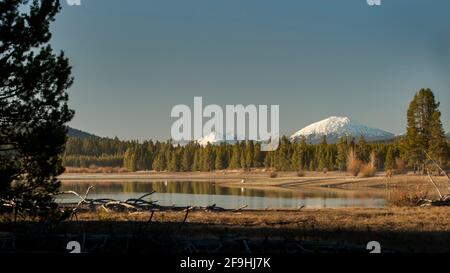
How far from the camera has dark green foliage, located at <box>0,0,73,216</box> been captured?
14312 mm

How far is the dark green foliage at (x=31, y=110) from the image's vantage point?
Result: 14312 mm

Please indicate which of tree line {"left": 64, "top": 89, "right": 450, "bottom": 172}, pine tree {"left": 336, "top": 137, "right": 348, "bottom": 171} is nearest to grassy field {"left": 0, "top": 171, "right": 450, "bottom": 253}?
tree line {"left": 64, "top": 89, "right": 450, "bottom": 172}

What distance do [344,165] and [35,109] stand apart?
4123 inches

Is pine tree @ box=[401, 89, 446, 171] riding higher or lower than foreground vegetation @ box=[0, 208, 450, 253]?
higher

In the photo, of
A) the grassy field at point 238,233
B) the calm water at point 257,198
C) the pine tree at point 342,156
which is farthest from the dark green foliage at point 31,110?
the pine tree at point 342,156

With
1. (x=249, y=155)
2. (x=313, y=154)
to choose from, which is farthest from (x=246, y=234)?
(x=249, y=155)

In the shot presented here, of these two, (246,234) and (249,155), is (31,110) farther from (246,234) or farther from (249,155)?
(249,155)

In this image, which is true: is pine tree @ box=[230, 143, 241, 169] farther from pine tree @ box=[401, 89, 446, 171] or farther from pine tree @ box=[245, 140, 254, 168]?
pine tree @ box=[401, 89, 446, 171]

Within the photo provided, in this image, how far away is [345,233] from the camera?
16.7 metres

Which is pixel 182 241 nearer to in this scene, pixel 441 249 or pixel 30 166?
pixel 30 166

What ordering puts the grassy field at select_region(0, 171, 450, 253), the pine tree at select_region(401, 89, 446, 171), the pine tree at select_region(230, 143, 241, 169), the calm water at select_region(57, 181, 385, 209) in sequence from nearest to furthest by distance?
the grassy field at select_region(0, 171, 450, 253) < the calm water at select_region(57, 181, 385, 209) < the pine tree at select_region(401, 89, 446, 171) < the pine tree at select_region(230, 143, 241, 169)

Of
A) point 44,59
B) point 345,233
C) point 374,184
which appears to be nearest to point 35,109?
point 44,59

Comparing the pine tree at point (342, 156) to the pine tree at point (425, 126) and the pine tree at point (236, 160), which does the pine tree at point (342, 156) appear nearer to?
the pine tree at point (425, 126)

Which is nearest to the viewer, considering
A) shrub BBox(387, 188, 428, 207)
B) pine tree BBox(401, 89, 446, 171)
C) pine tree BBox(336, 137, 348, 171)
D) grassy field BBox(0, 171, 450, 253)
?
grassy field BBox(0, 171, 450, 253)
